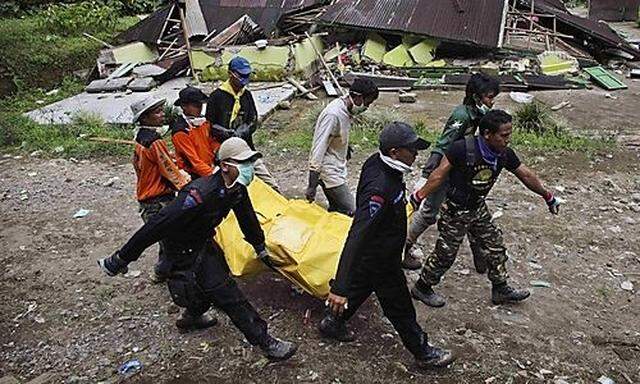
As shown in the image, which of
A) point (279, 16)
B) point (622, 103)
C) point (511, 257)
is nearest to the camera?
point (511, 257)

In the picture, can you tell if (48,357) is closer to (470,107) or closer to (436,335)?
(436,335)

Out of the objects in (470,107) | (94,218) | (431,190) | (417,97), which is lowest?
(417,97)

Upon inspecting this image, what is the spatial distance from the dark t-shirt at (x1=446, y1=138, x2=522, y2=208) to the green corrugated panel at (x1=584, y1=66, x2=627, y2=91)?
328 inches

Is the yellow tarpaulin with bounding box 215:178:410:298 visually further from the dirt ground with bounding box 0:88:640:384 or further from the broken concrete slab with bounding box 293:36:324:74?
the broken concrete slab with bounding box 293:36:324:74

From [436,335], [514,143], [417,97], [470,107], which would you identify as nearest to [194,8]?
[417,97]

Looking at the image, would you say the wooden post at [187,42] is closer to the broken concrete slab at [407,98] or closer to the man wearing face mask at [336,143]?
the broken concrete slab at [407,98]

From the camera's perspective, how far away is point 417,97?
10.4m

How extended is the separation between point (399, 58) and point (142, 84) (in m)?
4.95

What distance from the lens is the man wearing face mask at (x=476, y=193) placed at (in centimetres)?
359

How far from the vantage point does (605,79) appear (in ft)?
36.6

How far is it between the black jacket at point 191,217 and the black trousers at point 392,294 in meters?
0.77

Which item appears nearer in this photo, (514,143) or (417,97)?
(514,143)

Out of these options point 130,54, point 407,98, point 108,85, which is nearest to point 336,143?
point 407,98

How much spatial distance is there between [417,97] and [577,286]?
643 centimetres
